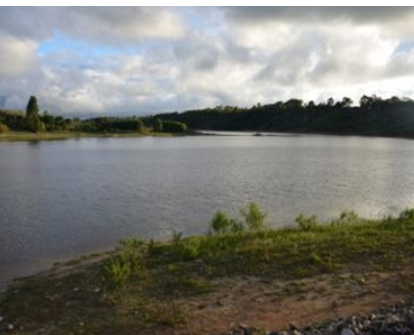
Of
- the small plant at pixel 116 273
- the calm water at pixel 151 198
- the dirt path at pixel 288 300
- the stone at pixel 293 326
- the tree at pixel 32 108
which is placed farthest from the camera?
the tree at pixel 32 108

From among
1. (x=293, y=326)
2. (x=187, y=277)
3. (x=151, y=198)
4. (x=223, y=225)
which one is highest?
(x=293, y=326)

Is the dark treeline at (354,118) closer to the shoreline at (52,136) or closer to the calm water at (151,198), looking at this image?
the shoreline at (52,136)

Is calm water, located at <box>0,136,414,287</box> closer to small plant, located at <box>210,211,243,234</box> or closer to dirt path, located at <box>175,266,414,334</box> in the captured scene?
small plant, located at <box>210,211,243,234</box>

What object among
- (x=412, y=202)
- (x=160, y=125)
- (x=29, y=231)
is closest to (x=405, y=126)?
(x=160, y=125)

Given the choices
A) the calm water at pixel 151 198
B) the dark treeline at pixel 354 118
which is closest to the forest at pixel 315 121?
the dark treeline at pixel 354 118

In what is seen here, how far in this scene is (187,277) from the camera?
39.3 feet

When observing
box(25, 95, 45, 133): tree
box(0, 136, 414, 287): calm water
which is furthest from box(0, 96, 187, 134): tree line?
box(0, 136, 414, 287): calm water

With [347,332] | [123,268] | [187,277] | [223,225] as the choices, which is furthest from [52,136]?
[347,332]

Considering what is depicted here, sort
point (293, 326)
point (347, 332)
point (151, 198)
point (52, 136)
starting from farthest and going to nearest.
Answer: point (52, 136)
point (151, 198)
point (293, 326)
point (347, 332)

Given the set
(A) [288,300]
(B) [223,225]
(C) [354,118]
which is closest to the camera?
(A) [288,300]

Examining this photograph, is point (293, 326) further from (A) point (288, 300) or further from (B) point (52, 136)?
(B) point (52, 136)

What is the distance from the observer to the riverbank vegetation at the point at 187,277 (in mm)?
9852

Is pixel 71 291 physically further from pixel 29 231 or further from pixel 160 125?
pixel 160 125

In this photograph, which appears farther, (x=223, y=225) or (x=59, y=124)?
(x=59, y=124)
